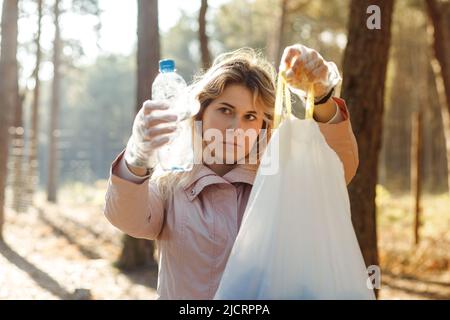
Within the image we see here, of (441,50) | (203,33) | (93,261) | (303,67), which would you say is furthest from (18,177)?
(303,67)

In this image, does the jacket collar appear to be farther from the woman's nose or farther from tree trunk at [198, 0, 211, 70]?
tree trunk at [198, 0, 211, 70]

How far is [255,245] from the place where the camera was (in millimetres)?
1654

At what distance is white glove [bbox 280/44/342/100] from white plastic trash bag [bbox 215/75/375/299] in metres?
0.21

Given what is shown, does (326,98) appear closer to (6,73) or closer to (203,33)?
(6,73)

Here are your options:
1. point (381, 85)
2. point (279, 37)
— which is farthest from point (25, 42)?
point (381, 85)

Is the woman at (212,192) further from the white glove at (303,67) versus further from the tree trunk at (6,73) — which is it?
the tree trunk at (6,73)

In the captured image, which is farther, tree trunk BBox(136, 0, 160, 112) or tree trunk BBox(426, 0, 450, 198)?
tree trunk BBox(426, 0, 450, 198)

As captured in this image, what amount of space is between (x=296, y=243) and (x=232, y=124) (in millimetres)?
545

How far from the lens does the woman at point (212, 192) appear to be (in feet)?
6.39

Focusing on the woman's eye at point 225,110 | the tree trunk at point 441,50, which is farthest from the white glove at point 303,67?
the tree trunk at point 441,50

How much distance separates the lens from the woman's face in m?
2.05

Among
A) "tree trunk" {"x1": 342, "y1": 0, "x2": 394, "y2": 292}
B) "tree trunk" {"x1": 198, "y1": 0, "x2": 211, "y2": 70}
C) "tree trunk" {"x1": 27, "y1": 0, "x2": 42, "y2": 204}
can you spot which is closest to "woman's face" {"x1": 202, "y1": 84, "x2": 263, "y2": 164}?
"tree trunk" {"x1": 342, "y1": 0, "x2": 394, "y2": 292}

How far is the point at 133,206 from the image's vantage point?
181 cm
